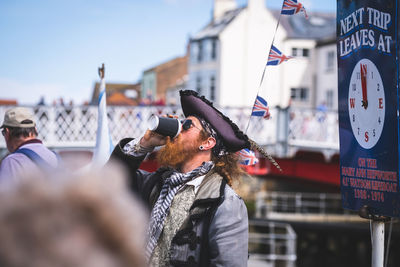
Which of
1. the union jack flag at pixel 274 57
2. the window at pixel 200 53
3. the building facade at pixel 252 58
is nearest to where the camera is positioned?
the union jack flag at pixel 274 57

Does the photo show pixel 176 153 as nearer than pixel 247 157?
Yes

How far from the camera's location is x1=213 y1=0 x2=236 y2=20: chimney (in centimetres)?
4275

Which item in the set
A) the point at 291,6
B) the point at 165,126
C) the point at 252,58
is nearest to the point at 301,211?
the point at 252,58

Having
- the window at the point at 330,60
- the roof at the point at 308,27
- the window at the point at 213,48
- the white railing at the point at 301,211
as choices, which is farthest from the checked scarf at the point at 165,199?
the roof at the point at 308,27

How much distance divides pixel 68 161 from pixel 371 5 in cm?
226

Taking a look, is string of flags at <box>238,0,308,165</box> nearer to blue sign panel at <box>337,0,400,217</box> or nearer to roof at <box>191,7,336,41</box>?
blue sign panel at <box>337,0,400,217</box>

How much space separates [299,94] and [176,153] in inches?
1515

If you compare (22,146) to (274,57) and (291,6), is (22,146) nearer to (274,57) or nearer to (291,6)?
(274,57)

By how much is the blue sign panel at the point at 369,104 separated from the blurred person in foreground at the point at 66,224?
2236 millimetres

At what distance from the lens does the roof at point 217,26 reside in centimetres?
3984

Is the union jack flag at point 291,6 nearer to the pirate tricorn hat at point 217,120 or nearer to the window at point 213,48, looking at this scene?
the pirate tricorn hat at point 217,120

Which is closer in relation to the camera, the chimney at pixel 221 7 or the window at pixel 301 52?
the window at pixel 301 52

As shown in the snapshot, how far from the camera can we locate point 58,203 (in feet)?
3.22

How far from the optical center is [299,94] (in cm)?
4044
